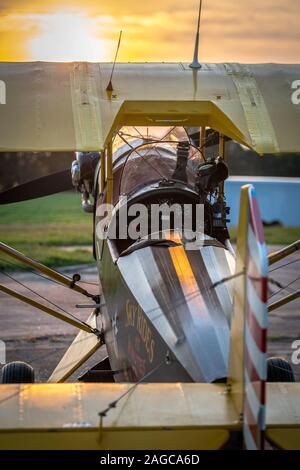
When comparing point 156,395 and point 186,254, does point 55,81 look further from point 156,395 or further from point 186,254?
point 156,395

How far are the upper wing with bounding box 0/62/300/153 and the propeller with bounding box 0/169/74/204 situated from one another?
2092 millimetres

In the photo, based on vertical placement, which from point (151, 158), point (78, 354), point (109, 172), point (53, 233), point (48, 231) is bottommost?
point (78, 354)

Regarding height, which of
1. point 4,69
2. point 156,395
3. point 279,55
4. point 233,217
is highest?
point 233,217

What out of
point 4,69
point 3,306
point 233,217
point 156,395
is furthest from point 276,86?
point 233,217

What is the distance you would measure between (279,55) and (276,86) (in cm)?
228

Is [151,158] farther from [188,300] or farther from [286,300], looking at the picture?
[188,300]

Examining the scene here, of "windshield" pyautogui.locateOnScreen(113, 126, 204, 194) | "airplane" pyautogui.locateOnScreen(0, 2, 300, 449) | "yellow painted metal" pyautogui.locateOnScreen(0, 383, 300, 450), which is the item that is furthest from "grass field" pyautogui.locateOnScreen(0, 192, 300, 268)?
"yellow painted metal" pyautogui.locateOnScreen(0, 383, 300, 450)

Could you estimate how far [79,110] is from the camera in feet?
20.4

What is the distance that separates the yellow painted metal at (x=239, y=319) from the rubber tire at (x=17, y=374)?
2973mm

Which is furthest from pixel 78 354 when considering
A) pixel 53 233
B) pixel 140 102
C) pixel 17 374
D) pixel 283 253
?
pixel 53 233

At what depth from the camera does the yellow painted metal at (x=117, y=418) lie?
12.9 feet

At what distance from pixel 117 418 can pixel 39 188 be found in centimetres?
548

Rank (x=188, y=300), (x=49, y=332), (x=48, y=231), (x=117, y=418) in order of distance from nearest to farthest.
A: (x=117, y=418), (x=188, y=300), (x=49, y=332), (x=48, y=231)

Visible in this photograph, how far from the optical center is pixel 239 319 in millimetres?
4055
